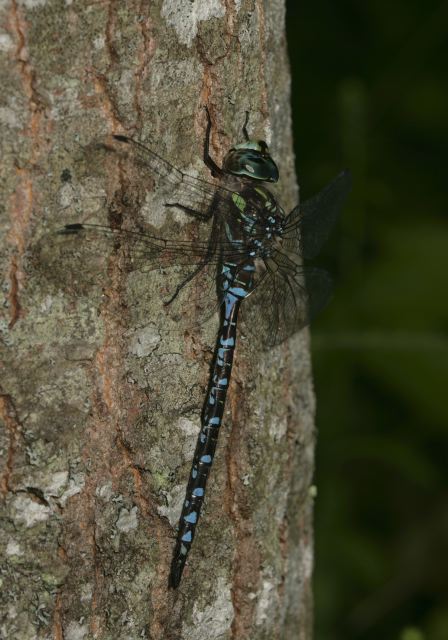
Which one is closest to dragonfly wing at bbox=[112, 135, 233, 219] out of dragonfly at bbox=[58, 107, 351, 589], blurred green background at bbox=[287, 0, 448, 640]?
dragonfly at bbox=[58, 107, 351, 589]

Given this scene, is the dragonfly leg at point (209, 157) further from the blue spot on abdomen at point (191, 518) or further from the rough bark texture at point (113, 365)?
the blue spot on abdomen at point (191, 518)

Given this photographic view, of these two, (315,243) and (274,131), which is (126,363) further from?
(315,243)

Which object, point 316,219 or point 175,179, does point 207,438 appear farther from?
point 316,219

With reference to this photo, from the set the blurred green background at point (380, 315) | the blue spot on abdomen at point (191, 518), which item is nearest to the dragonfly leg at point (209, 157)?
the blue spot on abdomen at point (191, 518)

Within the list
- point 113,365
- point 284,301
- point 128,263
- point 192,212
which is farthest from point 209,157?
point 284,301

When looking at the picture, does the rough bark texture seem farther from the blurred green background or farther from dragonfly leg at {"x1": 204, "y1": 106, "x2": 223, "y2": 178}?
the blurred green background

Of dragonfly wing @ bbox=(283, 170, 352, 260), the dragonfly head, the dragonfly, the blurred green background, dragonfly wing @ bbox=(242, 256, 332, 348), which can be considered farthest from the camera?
the blurred green background
